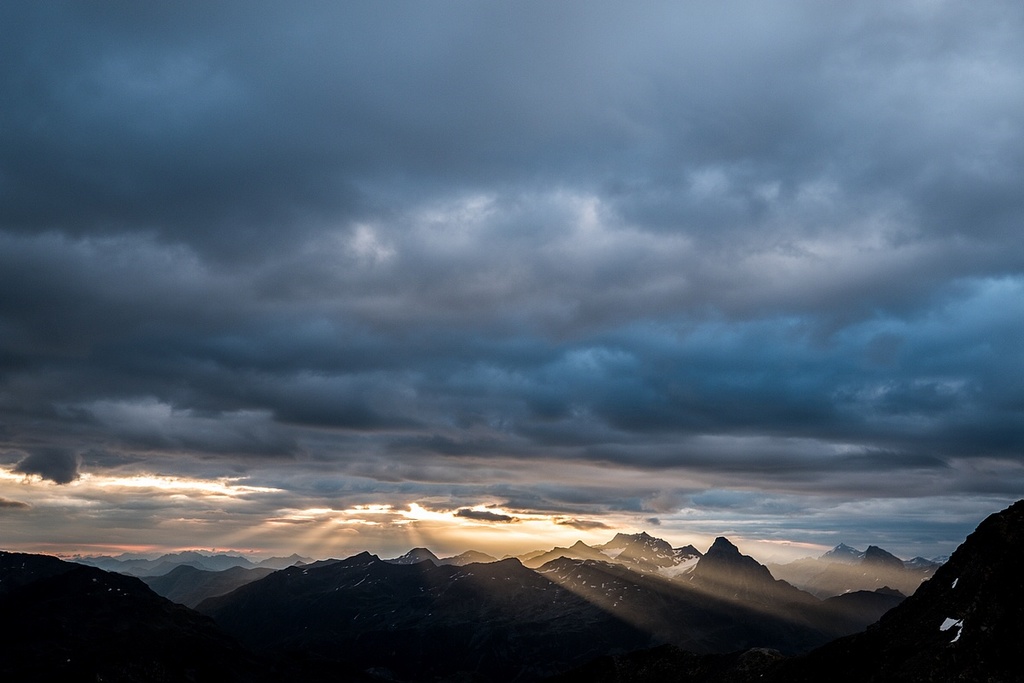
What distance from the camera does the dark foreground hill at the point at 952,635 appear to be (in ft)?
373

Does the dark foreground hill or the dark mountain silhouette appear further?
the dark foreground hill

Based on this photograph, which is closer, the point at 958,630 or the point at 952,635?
the point at 958,630

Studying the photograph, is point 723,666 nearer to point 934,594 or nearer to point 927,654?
point 934,594

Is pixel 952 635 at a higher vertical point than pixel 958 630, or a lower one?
lower

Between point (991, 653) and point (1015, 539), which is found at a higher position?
point (1015, 539)

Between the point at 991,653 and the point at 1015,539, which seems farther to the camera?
the point at 1015,539

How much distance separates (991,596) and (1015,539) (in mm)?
14606

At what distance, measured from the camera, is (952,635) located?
130 m

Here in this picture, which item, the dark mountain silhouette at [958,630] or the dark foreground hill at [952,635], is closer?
the dark mountain silhouette at [958,630]

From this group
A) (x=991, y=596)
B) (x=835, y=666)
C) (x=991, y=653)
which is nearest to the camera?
(x=991, y=653)

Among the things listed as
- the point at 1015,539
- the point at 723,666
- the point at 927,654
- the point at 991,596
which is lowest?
the point at 723,666

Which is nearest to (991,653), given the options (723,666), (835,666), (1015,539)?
(1015,539)

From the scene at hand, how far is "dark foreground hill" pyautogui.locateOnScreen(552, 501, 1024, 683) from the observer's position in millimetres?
113625

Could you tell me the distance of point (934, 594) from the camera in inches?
6216
